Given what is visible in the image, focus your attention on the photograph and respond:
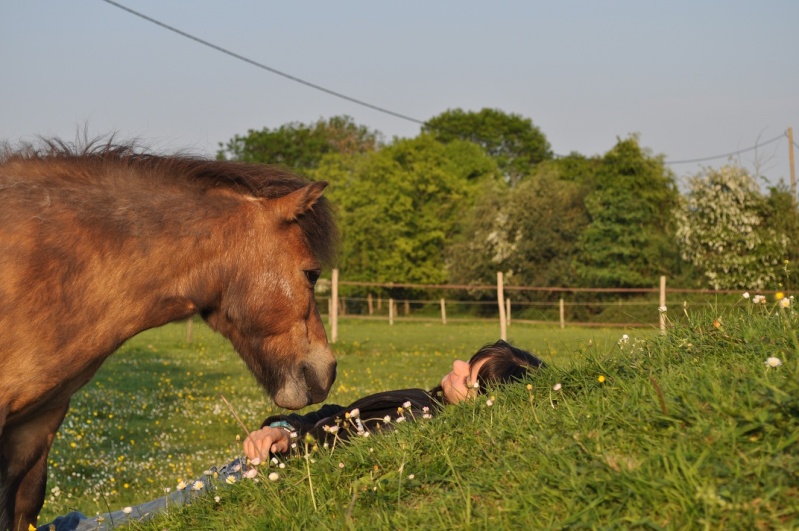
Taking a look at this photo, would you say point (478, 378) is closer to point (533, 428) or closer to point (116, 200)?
point (533, 428)

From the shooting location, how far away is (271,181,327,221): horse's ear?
4363mm

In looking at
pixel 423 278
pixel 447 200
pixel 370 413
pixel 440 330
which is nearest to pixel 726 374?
pixel 370 413

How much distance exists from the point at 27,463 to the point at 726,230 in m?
38.4

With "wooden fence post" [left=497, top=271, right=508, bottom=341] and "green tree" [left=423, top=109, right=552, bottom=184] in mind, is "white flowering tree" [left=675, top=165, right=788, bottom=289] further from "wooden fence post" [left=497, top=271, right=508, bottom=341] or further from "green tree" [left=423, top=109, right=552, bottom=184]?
"green tree" [left=423, top=109, right=552, bottom=184]

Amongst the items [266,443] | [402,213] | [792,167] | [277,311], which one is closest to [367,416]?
[266,443]

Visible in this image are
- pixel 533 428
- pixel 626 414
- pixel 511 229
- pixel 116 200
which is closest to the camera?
pixel 626 414

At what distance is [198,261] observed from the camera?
4.26 m

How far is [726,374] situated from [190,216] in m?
2.70

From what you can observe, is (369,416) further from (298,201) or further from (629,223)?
(629,223)

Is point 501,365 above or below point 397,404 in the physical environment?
above

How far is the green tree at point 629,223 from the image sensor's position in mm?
42844

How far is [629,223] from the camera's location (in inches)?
1725

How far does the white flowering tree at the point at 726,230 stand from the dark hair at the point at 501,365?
31.7 meters

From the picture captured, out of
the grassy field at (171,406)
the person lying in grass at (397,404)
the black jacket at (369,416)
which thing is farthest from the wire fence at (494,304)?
the black jacket at (369,416)
